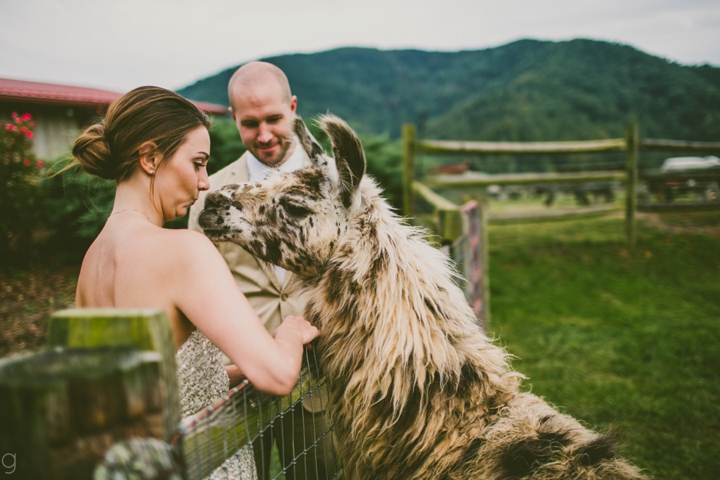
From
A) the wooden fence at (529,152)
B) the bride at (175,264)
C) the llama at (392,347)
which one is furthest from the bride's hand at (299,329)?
the wooden fence at (529,152)

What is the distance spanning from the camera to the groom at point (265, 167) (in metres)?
2.45

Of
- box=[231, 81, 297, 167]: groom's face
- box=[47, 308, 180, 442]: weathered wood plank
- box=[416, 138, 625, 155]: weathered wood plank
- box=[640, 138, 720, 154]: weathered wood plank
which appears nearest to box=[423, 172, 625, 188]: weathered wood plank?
box=[416, 138, 625, 155]: weathered wood plank

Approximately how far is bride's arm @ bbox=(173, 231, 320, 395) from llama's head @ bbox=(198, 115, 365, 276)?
2.00 ft

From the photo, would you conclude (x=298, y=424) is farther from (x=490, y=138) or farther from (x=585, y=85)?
(x=490, y=138)

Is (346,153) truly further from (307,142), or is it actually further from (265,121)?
(265,121)

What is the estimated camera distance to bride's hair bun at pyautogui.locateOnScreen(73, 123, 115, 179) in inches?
59.6

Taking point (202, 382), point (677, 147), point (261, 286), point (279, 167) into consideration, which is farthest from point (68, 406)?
point (677, 147)

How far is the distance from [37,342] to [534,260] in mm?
6898

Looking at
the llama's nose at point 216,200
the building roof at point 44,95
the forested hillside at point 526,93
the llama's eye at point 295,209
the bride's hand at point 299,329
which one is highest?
the forested hillside at point 526,93

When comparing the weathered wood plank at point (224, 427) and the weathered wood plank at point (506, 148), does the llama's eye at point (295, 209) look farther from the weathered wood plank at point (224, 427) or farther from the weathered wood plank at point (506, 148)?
the weathered wood plank at point (506, 148)

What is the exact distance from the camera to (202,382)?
60.3 inches

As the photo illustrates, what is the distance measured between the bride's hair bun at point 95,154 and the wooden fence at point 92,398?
1.03 meters

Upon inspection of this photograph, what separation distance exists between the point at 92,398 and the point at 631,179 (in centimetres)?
893

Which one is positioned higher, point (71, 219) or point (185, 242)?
point (185, 242)
